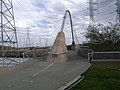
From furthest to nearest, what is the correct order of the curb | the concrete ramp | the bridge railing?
the bridge railing
the concrete ramp
the curb

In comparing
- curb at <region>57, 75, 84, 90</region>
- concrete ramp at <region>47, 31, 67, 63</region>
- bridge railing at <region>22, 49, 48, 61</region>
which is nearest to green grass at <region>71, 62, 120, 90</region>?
curb at <region>57, 75, 84, 90</region>

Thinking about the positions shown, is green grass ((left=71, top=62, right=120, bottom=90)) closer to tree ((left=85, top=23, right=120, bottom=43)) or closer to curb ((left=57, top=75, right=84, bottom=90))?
curb ((left=57, top=75, right=84, bottom=90))

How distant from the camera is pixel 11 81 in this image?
13875 millimetres

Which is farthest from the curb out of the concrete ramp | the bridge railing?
the bridge railing

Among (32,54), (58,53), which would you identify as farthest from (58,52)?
(32,54)

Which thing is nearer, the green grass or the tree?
the green grass

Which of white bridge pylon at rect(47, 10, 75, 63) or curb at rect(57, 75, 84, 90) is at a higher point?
white bridge pylon at rect(47, 10, 75, 63)

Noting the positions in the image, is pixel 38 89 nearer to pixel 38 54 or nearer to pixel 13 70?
pixel 13 70

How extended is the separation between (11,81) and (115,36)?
3057 cm

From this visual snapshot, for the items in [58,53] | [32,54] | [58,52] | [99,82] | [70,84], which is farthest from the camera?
[32,54]

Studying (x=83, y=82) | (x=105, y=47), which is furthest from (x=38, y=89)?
(x=105, y=47)

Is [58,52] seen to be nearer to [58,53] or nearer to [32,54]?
[58,53]

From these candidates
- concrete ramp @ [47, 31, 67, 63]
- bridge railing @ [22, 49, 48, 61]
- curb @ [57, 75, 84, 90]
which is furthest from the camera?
bridge railing @ [22, 49, 48, 61]

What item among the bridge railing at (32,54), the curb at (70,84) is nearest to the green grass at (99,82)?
the curb at (70,84)
